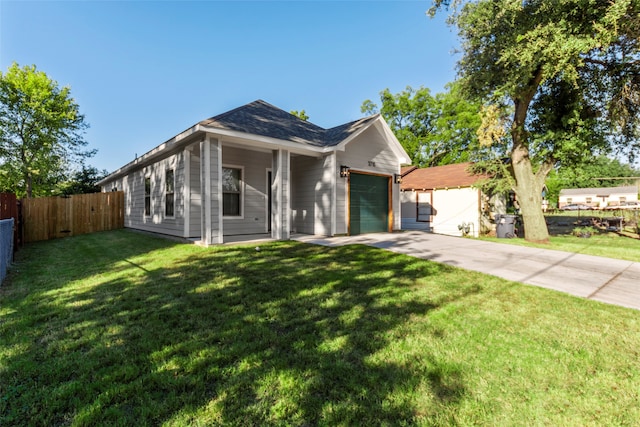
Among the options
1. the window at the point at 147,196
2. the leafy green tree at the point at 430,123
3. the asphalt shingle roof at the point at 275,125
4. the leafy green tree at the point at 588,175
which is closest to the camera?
the asphalt shingle roof at the point at 275,125

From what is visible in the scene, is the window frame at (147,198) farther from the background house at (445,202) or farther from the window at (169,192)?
the background house at (445,202)

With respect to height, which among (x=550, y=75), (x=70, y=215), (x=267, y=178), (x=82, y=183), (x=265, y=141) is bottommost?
(x=70, y=215)

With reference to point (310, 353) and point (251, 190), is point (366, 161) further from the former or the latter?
point (310, 353)

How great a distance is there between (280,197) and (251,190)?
6.16ft

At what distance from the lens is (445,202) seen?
1573 cm

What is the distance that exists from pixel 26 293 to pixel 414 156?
30.9 metres

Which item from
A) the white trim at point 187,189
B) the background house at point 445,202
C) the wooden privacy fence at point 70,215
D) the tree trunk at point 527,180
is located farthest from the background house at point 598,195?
the wooden privacy fence at point 70,215

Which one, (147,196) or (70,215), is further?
(70,215)

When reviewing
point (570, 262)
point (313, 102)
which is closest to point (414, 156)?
point (313, 102)

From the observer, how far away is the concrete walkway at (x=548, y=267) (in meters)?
4.15

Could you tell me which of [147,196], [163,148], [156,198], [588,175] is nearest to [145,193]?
[147,196]

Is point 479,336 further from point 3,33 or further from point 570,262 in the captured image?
point 3,33

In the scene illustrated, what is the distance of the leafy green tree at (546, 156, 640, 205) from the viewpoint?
1040 cm

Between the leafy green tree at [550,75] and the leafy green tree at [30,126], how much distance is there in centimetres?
2732
